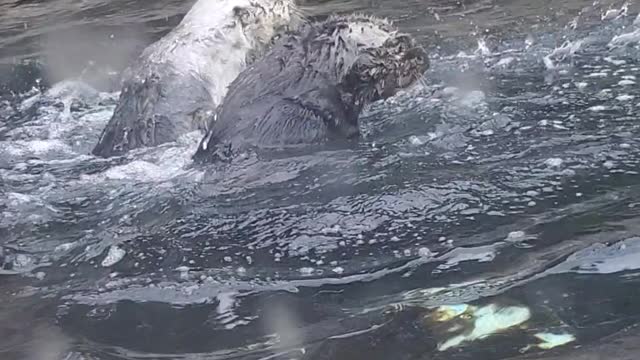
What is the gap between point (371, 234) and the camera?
3510 millimetres

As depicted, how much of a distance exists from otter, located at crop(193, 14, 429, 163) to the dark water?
0.57 ft

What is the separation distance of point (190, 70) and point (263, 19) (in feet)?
2.30

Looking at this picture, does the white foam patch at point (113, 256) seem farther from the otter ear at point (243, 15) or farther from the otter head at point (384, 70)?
the otter ear at point (243, 15)

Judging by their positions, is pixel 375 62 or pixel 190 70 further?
pixel 190 70

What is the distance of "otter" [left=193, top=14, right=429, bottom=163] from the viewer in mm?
4711

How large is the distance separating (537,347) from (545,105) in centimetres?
268

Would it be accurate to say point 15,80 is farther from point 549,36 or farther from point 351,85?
point 549,36

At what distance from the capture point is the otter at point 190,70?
5270 millimetres

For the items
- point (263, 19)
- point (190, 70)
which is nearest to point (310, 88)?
point (190, 70)

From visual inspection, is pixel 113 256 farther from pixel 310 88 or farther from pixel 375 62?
pixel 375 62

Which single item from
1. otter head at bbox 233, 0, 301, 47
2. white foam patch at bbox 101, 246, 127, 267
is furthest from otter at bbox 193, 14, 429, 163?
white foam patch at bbox 101, 246, 127, 267

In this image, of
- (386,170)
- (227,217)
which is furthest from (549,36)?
(227,217)

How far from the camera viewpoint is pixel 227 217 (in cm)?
394

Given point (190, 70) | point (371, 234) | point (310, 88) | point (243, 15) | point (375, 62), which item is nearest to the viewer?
point (371, 234)
